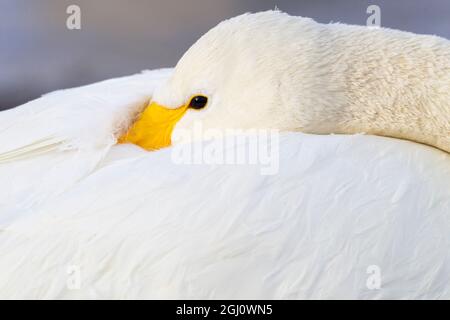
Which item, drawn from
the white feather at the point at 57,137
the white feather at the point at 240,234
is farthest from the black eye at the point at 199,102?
the white feather at the point at 240,234

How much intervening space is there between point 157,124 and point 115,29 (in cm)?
360

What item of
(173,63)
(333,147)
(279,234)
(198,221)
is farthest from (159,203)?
(173,63)

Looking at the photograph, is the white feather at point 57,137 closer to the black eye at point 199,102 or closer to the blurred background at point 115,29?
the black eye at point 199,102

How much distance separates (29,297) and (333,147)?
0.92 metres

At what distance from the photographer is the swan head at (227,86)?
10.3 feet

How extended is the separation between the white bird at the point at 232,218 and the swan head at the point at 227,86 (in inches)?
4.0

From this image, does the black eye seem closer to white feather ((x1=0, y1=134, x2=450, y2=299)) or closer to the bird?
the bird

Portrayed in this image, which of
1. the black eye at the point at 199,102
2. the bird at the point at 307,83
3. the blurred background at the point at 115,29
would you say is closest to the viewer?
the bird at the point at 307,83

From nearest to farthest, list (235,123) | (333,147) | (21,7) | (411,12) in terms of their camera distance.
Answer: (333,147)
(235,123)
(411,12)
(21,7)

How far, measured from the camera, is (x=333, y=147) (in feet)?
9.05

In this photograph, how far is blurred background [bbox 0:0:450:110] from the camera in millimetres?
6281

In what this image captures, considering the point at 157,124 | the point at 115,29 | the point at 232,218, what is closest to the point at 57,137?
the point at 157,124

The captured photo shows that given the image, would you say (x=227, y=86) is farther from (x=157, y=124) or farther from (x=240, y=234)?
(x=240, y=234)

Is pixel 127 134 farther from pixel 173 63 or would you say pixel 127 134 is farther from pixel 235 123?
pixel 173 63
